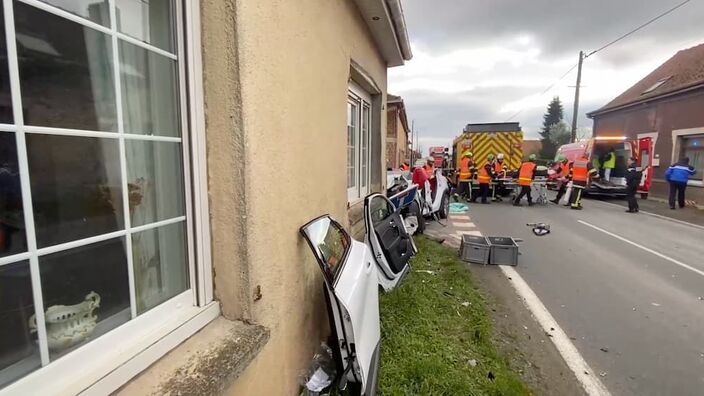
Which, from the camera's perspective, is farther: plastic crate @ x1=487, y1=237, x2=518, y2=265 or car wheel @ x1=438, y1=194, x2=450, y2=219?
car wheel @ x1=438, y1=194, x2=450, y2=219

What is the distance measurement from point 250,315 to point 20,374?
94 centimetres

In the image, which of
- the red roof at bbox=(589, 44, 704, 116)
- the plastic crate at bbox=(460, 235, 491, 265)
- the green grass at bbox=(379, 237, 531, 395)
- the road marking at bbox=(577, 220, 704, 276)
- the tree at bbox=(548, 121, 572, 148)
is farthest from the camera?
the tree at bbox=(548, 121, 572, 148)

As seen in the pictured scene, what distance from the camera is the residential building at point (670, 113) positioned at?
54.2 feet

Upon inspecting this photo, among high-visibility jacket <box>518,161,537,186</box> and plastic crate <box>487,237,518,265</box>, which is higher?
high-visibility jacket <box>518,161,537,186</box>

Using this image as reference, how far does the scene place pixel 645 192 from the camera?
16.8 m

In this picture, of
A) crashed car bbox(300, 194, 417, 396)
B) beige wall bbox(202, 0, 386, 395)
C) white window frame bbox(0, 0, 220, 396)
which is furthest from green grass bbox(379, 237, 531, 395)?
white window frame bbox(0, 0, 220, 396)

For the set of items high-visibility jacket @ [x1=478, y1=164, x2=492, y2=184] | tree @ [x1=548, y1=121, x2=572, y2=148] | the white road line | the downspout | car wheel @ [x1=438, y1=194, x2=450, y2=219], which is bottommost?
the white road line

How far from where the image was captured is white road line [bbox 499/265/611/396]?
2.97 meters

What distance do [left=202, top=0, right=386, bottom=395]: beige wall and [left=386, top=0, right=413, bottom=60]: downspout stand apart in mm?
1779

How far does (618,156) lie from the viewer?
56.7 ft

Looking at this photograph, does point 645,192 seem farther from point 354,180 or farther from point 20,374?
point 20,374

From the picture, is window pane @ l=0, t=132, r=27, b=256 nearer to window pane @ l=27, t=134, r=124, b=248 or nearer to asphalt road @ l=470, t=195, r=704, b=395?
window pane @ l=27, t=134, r=124, b=248

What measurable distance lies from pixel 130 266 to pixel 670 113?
24055mm

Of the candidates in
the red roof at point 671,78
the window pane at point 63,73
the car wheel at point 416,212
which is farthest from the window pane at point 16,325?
the red roof at point 671,78
